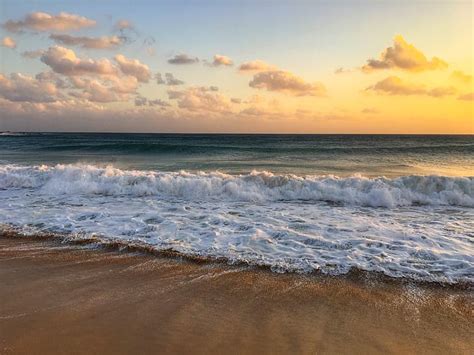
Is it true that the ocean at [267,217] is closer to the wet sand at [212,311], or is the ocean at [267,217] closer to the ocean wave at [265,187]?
the ocean wave at [265,187]

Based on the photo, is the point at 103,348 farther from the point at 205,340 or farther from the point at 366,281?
the point at 366,281

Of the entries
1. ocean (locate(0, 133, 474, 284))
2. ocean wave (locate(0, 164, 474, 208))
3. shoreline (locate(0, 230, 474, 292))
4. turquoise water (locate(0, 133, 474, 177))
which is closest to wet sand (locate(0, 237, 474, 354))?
shoreline (locate(0, 230, 474, 292))

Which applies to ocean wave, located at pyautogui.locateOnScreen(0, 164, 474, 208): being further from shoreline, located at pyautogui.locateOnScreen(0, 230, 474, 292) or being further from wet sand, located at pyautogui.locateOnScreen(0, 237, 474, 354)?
wet sand, located at pyautogui.locateOnScreen(0, 237, 474, 354)

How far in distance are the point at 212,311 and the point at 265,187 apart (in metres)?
8.72

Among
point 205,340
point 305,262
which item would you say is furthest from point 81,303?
point 305,262

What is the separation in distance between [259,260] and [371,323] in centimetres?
223

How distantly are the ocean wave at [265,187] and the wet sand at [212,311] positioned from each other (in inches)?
252

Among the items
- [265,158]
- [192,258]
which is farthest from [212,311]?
[265,158]

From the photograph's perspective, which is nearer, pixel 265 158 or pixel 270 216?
pixel 270 216

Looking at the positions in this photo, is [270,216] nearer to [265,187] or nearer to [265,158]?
[265,187]

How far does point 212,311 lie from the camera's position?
4367mm

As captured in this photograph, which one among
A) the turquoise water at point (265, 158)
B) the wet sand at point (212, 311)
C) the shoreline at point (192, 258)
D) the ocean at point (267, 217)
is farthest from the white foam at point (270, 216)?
the turquoise water at point (265, 158)

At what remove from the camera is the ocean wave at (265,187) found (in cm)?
1170

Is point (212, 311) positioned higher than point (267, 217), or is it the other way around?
point (267, 217)
